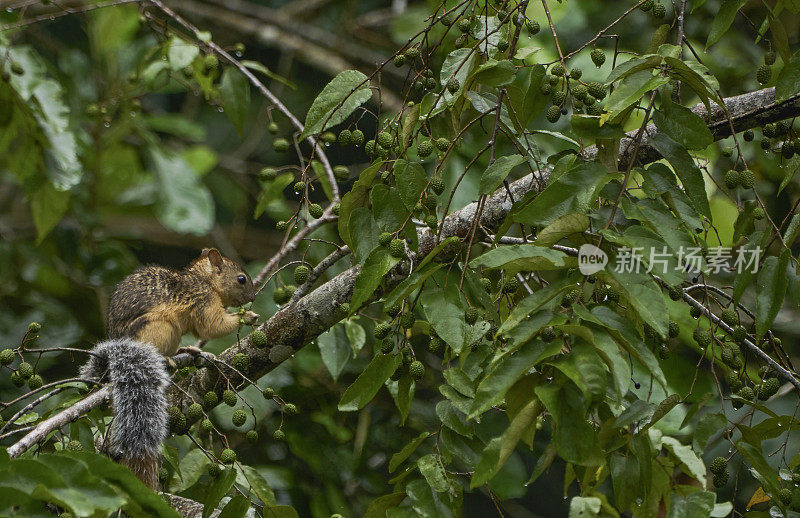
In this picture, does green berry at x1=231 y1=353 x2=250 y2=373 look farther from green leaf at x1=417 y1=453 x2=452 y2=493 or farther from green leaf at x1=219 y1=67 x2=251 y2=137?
green leaf at x1=219 y1=67 x2=251 y2=137

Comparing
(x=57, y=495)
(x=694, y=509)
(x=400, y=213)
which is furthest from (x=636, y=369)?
(x=57, y=495)

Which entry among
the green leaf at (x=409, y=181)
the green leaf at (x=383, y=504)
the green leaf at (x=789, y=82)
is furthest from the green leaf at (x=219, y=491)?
the green leaf at (x=789, y=82)

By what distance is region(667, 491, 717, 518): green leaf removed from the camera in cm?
142

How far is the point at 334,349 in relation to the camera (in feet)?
Answer: 8.38

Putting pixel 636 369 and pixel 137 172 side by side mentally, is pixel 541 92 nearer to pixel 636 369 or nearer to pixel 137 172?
pixel 636 369

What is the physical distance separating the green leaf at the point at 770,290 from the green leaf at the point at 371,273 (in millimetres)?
607

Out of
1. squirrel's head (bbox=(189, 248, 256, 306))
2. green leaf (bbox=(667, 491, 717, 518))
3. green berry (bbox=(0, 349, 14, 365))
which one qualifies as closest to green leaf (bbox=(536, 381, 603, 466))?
→ green leaf (bbox=(667, 491, 717, 518))

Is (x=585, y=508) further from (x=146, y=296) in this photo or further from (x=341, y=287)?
(x=146, y=296)

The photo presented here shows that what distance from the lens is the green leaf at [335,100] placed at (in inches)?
65.9

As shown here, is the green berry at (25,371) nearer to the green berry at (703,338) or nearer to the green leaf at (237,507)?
the green leaf at (237,507)

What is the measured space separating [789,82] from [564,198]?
49 centimetres

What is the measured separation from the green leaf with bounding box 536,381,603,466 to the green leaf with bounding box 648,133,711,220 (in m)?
0.43

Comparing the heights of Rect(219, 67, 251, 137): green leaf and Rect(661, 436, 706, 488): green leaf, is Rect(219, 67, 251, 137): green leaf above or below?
above

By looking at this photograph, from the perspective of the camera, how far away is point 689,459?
5.24ft
